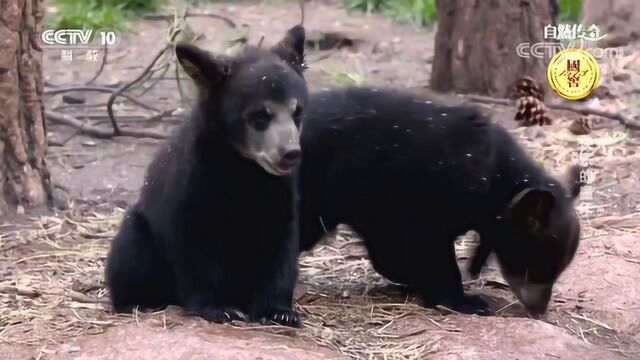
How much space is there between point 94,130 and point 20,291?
3.17 metres

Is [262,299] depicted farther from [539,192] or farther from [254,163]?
[539,192]

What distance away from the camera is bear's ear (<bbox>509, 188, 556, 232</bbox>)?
4.86 metres

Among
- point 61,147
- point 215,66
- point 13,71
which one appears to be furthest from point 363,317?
point 61,147

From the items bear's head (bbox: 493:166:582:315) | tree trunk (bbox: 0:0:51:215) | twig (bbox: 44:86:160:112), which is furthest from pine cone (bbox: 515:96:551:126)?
tree trunk (bbox: 0:0:51:215)

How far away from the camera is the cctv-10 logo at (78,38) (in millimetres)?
8508

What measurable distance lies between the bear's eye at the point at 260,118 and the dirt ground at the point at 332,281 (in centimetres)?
77

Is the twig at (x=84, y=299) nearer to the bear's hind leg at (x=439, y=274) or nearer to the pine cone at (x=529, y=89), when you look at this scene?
the bear's hind leg at (x=439, y=274)

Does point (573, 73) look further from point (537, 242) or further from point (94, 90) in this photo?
point (94, 90)

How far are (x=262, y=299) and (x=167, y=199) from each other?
0.55 metres

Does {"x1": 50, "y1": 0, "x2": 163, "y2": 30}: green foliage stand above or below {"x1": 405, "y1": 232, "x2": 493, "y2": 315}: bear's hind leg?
above

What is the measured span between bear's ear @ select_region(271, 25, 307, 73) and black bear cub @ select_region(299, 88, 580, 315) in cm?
59

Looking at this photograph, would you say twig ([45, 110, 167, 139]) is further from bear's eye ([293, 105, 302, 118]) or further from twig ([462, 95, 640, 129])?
bear's eye ([293, 105, 302, 118])

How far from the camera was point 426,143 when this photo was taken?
Answer: 5043 millimetres

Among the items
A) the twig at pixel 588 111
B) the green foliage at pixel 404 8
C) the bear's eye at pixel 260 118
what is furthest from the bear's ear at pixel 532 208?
the green foliage at pixel 404 8
